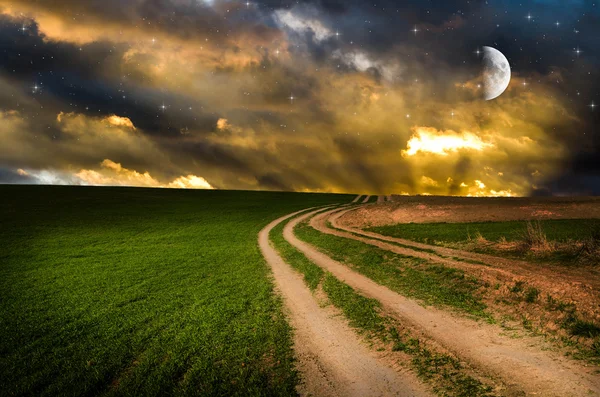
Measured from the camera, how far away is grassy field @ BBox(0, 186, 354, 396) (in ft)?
30.2

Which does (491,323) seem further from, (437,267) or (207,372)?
(207,372)

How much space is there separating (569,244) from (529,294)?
1169 centimetres

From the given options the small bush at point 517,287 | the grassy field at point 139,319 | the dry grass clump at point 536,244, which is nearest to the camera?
the grassy field at point 139,319

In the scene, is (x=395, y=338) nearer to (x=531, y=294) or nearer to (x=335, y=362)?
(x=335, y=362)

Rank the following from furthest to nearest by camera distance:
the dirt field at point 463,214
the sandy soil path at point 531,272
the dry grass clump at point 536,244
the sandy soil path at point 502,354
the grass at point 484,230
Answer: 1. the dirt field at point 463,214
2. the grass at point 484,230
3. the dry grass clump at point 536,244
4. the sandy soil path at point 531,272
5. the sandy soil path at point 502,354

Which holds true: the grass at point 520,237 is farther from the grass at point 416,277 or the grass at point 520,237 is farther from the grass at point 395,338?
the grass at point 395,338

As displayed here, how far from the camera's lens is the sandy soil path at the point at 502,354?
320 inches

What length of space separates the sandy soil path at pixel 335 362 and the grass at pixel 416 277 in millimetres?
5049

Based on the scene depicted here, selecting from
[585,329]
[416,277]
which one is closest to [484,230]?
[416,277]

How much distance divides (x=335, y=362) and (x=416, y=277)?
33.2 ft

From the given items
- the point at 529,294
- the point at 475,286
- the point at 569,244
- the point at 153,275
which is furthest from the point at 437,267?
the point at 153,275

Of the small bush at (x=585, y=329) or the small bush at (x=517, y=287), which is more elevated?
the small bush at (x=517, y=287)

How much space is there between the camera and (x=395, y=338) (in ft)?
36.1

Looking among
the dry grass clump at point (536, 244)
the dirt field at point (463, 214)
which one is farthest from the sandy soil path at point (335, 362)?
the dirt field at point (463, 214)
